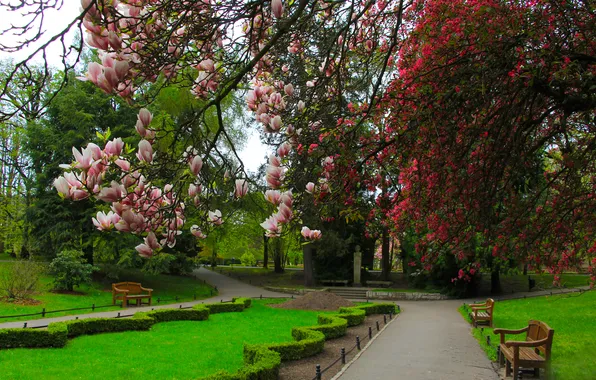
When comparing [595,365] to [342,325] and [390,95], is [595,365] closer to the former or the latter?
[390,95]

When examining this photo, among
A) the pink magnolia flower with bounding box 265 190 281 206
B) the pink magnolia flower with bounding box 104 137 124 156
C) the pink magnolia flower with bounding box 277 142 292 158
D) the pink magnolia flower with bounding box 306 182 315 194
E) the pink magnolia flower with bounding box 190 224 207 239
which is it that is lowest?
the pink magnolia flower with bounding box 190 224 207 239

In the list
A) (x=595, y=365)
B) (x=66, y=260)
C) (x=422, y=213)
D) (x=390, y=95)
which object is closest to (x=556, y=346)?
(x=422, y=213)

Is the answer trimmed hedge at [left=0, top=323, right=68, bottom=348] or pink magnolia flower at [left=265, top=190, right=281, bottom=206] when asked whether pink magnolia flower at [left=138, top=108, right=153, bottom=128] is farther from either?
trimmed hedge at [left=0, top=323, right=68, bottom=348]

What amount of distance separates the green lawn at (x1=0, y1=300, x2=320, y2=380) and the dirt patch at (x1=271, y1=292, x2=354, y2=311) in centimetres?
438

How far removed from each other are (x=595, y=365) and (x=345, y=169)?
283 centimetres

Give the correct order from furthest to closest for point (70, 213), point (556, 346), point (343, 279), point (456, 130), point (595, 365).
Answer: point (343, 279)
point (70, 213)
point (556, 346)
point (456, 130)
point (595, 365)

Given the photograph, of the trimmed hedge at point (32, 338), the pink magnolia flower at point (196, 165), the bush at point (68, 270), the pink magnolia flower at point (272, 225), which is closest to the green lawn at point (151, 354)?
the trimmed hedge at point (32, 338)

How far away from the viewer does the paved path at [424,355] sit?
771 centimetres

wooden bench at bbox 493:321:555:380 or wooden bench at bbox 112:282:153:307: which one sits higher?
wooden bench at bbox 493:321:555:380

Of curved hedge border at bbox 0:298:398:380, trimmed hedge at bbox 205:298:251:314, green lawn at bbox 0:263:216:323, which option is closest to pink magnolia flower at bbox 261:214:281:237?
curved hedge border at bbox 0:298:398:380

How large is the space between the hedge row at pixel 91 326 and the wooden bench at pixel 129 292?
10.5 feet

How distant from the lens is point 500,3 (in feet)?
15.4

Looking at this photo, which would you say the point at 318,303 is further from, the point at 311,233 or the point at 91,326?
the point at 311,233

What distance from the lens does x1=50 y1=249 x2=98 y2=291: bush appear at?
18.5m
